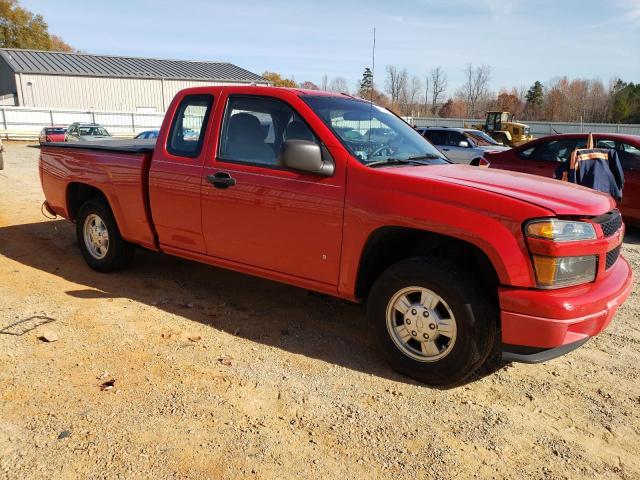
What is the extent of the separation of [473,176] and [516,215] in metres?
0.72

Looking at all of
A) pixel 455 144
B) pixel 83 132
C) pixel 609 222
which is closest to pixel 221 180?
pixel 609 222

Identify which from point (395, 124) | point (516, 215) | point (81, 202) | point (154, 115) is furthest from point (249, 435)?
point (154, 115)

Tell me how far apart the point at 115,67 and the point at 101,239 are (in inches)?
1774

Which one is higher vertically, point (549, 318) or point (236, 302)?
point (549, 318)

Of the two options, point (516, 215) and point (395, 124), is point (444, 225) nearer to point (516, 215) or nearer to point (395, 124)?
point (516, 215)

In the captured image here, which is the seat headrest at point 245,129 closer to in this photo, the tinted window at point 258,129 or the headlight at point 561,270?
the tinted window at point 258,129

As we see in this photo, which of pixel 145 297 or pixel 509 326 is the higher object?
pixel 509 326

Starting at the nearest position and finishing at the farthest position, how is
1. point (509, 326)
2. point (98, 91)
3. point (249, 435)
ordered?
point (249, 435) < point (509, 326) < point (98, 91)

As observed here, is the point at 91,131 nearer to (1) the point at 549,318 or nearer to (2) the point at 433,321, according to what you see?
(2) the point at 433,321

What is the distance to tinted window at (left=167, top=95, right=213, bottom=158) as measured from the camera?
4609 millimetres

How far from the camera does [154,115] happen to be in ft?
129

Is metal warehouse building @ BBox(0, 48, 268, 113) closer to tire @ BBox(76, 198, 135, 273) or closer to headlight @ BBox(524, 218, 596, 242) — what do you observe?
tire @ BBox(76, 198, 135, 273)

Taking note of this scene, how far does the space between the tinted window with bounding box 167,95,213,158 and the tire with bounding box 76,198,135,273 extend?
128 cm

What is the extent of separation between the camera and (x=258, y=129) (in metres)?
4.36
